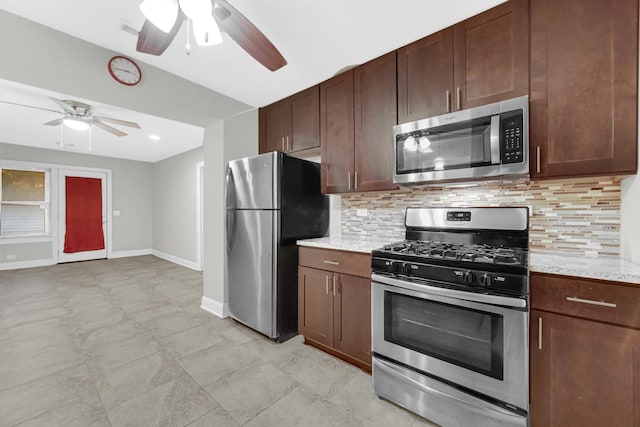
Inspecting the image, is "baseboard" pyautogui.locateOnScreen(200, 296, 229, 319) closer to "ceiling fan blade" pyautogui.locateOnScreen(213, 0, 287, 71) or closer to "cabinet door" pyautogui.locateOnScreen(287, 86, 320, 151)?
"cabinet door" pyautogui.locateOnScreen(287, 86, 320, 151)

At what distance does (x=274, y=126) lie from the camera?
2.95m

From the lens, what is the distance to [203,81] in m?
2.67

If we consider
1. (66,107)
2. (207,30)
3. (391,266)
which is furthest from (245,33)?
(66,107)

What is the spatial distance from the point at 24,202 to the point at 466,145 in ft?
26.2

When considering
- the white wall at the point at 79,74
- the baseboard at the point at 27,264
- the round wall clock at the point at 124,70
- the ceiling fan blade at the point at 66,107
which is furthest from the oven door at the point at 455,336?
the baseboard at the point at 27,264

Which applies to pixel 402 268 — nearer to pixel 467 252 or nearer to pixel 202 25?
pixel 467 252

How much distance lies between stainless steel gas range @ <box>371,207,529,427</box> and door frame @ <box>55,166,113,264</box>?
7.24 m

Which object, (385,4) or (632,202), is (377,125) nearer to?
(385,4)

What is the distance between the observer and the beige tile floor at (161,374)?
1532 millimetres

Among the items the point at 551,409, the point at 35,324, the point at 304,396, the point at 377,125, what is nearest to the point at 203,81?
the point at 377,125

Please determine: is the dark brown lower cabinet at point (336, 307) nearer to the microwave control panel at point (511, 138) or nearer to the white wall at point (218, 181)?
the microwave control panel at point (511, 138)

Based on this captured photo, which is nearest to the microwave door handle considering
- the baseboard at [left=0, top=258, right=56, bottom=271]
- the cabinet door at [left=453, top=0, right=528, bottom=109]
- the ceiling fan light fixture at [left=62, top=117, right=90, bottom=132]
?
the cabinet door at [left=453, top=0, right=528, bottom=109]

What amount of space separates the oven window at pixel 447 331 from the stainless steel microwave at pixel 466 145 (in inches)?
32.2

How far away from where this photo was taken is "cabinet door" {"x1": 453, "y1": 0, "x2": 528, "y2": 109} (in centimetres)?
153
